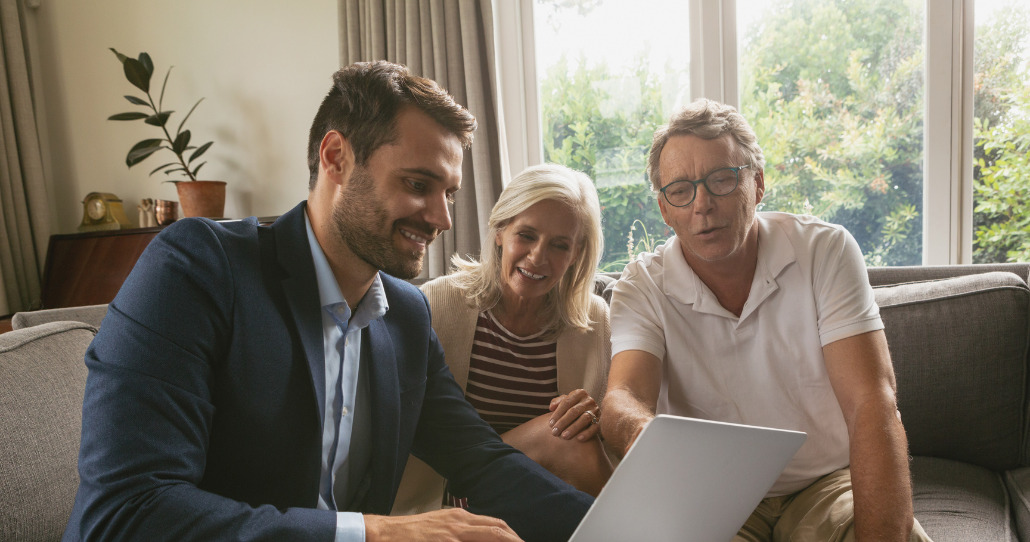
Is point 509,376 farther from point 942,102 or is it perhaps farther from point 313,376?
point 942,102

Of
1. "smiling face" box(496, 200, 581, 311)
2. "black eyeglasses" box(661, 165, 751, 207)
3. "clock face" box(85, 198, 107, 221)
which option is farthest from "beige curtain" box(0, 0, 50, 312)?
"black eyeglasses" box(661, 165, 751, 207)

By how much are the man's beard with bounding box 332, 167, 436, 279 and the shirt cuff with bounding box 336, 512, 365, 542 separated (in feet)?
1.32

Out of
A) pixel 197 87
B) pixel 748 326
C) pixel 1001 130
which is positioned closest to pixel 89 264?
pixel 197 87

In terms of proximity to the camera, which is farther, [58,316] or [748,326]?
[58,316]

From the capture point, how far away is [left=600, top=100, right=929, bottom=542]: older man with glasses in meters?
1.37

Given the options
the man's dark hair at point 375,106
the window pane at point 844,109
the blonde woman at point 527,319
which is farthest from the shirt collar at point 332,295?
the window pane at point 844,109

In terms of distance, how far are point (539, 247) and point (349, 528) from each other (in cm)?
97

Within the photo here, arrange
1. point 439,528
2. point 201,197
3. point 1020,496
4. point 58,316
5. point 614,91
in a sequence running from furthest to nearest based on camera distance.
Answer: point 201,197 < point 614,91 < point 58,316 < point 1020,496 < point 439,528

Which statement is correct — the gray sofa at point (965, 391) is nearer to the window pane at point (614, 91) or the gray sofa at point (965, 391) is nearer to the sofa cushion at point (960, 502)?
the sofa cushion at point (960, 502)

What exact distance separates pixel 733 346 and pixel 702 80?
1837 mm

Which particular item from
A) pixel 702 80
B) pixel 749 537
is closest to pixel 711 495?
pixel 749 537

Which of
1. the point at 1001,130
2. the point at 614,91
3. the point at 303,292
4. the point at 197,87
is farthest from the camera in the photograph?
the point at 197,87

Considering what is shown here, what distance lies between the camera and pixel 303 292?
1082 millimetres

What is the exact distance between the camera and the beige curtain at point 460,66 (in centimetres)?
298
